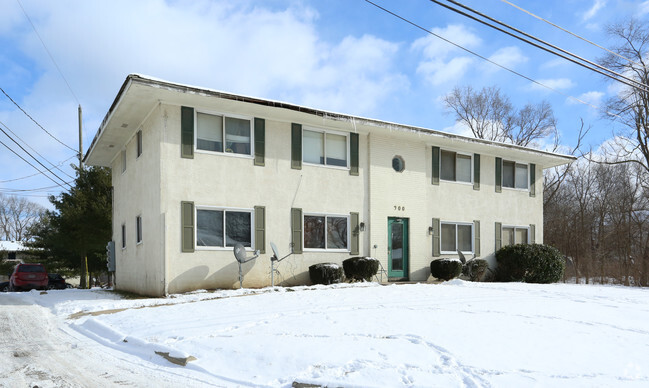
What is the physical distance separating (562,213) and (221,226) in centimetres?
2373

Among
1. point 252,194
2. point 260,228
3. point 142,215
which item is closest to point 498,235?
point 260,228

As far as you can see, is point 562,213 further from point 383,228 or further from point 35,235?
point 35,235

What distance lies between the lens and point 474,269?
18156mm

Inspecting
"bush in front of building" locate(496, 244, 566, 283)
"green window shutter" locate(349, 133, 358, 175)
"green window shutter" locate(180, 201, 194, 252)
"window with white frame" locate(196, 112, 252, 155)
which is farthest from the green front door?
"green window shutter" locate(180, 201, 194, 252)

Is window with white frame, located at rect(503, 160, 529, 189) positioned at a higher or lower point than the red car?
higher

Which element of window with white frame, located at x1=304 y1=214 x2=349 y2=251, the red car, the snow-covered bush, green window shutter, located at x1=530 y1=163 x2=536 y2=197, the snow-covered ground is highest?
green window shutter, located at x1=530 y1=163 x2=536 y2=197

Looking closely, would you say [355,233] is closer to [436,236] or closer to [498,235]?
[436,236]

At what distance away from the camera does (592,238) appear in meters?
28.6

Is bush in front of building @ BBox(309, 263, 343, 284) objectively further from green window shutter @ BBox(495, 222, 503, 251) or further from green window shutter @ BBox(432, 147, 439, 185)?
green window shutter @ BBox(495, 222, 503, 251)

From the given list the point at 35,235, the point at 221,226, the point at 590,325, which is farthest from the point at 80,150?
the point at 590,325

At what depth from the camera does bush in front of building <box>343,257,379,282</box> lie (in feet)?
50.4

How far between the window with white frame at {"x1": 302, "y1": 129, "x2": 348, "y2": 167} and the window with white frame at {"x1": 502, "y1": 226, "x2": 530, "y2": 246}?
813 cm

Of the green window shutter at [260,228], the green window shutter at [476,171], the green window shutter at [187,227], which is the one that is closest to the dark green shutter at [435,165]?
the green window shutter at [476,171]

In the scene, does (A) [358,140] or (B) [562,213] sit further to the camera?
(B) [562,213]
